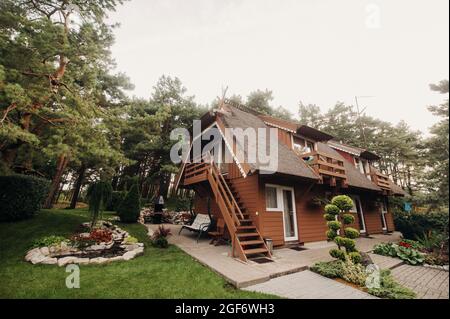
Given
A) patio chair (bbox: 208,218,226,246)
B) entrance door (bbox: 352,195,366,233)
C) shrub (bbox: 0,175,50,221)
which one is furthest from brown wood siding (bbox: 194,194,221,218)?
entrance door (bbox: 352,195,366,233)

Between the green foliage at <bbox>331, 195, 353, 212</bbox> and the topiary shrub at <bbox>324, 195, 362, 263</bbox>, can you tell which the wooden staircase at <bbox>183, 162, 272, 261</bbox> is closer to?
the topiary shrub at <bbox>324, 195, 362, 263</bbox>

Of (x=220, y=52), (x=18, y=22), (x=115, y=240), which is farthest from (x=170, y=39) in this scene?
(x=115, y=240)

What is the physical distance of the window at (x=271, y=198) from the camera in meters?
9.72

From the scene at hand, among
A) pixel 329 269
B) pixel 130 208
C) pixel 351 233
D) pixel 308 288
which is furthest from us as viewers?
pixel 130 208

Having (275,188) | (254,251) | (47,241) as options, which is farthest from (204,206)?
(47,241)

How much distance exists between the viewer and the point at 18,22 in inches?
300

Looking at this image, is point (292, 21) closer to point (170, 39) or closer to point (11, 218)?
point (170, 39)

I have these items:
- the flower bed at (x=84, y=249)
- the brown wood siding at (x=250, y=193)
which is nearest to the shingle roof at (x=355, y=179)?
the brown wood siding at (x=250, y=193)

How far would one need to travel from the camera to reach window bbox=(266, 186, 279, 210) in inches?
383

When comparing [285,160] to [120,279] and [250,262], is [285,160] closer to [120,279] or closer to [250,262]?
[250,262]

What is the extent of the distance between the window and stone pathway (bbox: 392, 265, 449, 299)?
4.70 metres

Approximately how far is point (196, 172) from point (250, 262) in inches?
239

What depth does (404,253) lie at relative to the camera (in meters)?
8.25
